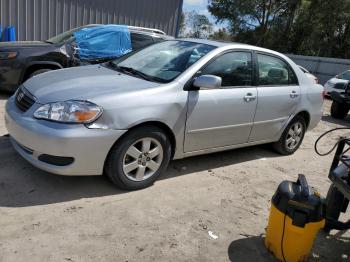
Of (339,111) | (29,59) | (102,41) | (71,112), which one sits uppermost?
(102,41)

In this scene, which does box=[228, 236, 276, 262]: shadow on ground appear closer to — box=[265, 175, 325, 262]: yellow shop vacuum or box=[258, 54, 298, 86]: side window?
box=[265, 175, 325, 262]: yellow shop vacuum

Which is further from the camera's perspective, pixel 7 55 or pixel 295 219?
pixel 7 55

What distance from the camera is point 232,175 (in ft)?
16.5

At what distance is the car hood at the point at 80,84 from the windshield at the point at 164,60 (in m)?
0.20

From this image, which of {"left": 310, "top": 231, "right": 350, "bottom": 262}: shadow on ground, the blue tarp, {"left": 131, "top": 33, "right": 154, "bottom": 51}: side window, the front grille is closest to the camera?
{"left": 310, "top": 231, "right": 350, "bottom": 262}: shadow on ground

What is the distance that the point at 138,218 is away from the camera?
362cm

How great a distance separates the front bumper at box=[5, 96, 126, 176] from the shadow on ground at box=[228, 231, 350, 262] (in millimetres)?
1477

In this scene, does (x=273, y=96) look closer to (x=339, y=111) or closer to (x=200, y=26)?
(x=339, y=111)

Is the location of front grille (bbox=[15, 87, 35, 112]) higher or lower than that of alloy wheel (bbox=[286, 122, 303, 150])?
higher

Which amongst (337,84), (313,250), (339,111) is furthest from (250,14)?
(313,250)

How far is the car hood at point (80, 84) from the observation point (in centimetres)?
383

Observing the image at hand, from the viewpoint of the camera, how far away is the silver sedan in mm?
3678

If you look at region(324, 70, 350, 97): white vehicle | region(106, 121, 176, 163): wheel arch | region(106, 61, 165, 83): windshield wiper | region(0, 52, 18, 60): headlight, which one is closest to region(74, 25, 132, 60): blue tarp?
region(0, 52, 18, 60): headlight

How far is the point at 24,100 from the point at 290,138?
3883 mm
